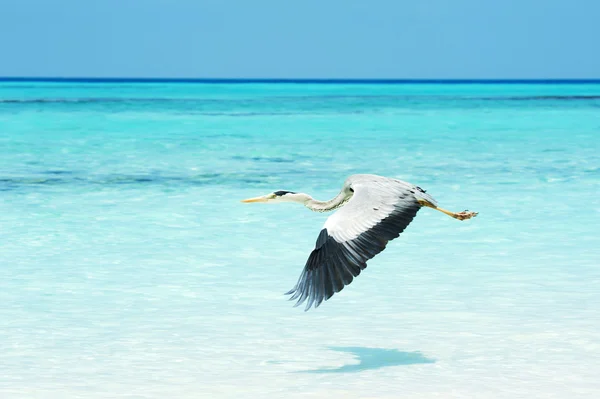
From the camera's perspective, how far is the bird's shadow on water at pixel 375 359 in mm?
6723

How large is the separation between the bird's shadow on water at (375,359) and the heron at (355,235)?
2.26 feet

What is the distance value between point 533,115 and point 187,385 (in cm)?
4333

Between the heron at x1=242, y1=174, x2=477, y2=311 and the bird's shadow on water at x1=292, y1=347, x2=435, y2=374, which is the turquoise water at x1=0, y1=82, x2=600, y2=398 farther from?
the heron at x1=242, y1=174, x2=477, y2=311

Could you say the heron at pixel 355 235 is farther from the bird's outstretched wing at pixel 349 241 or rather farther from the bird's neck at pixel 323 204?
the bird's neck at pixel 323 204

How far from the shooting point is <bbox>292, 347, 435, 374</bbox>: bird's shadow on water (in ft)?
22.1

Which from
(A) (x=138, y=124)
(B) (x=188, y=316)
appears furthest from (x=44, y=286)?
(A) (x=138, y=124)

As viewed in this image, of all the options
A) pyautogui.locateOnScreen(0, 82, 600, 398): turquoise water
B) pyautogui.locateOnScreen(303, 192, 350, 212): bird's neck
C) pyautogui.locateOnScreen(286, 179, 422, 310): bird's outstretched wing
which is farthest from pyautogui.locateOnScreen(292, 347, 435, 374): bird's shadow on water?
pyautogui.locateOnScreen(303, 192, 350, 212): bird's neck

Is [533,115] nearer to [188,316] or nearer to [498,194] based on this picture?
[498,194]

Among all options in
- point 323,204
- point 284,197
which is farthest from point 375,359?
point 284,197

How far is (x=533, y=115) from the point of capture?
47.7 meters

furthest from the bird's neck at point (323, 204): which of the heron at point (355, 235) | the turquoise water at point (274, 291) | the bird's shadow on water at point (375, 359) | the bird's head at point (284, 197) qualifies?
the bird's shadow on water at point (375, 359)

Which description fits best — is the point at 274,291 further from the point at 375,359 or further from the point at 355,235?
the point at 355,235

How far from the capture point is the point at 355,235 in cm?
628

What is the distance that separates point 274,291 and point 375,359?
91.3 inches
